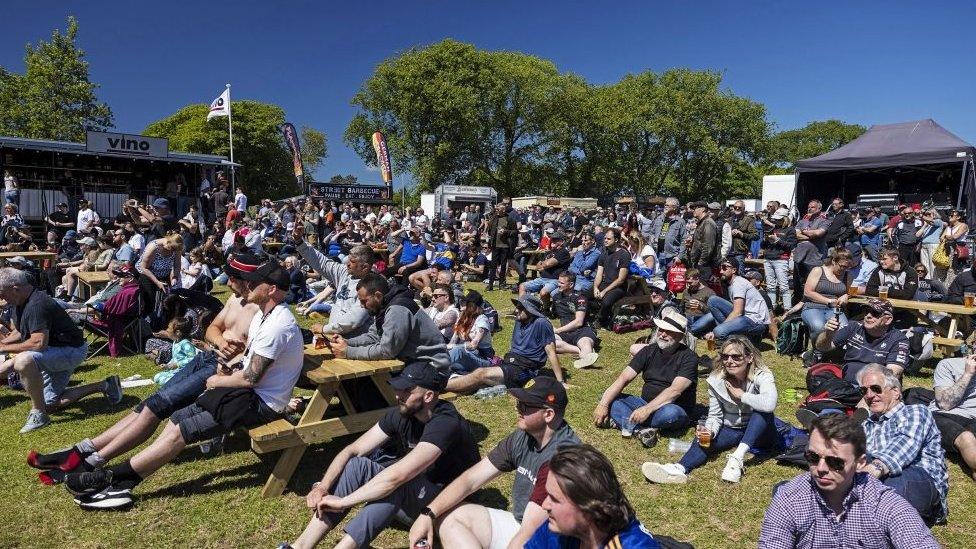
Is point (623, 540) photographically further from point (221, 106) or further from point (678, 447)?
point (221, 106)

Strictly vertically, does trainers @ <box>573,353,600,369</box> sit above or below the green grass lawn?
above

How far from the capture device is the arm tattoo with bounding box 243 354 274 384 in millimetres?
4137

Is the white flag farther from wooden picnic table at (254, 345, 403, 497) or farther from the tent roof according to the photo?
wooden picnic table at (254, 345, 403, 497)

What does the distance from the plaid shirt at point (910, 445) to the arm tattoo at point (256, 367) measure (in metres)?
3.80

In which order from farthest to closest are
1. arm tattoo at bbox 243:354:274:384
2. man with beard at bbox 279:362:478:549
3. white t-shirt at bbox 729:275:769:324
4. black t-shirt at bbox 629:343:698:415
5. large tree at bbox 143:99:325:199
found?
large tree at bbox 143:99:325:199 → white t-shirt at bbox 729:275:769:324 → black t-shirt at bbox 629:343:698:415 → arm tattoo at bbox 243:354:274:384 → man with beard at bbox 279:362:478:549

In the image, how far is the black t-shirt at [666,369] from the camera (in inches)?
211

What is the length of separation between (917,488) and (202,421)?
4.41 metres

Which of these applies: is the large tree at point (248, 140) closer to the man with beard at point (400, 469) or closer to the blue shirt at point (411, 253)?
the blue shirt at point (411, 253)

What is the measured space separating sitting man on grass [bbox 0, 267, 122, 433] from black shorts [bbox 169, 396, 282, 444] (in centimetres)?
214

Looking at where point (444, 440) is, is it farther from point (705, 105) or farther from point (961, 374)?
point (705, 105)

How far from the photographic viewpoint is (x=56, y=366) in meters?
5.64

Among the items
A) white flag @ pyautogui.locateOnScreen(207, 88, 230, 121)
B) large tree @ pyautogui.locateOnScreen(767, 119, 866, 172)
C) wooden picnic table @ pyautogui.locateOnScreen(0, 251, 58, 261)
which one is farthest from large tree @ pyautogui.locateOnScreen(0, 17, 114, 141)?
large tree @ pyautogui.locateOnScreen(767, 119, 866, 172)

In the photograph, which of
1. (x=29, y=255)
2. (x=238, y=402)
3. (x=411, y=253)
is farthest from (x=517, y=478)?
(x=29, y=255)

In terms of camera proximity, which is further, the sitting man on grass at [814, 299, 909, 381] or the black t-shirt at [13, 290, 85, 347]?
the sitting man on grass at [814, 299, 909, 381]
